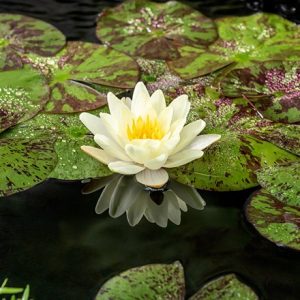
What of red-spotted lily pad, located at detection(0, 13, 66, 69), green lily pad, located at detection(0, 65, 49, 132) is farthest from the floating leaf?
red-spotted lily pad, located at detection(0, 13, 66, 69)

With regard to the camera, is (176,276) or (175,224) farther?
(175,224)

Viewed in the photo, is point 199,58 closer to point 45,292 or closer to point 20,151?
point 20,151

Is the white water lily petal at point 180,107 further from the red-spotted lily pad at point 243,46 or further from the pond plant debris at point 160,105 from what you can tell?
the red-spotted lily pad at point 243,46

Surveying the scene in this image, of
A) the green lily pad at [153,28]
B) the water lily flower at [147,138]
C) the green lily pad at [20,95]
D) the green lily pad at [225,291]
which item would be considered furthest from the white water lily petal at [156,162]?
the green lily pad at [153,28]

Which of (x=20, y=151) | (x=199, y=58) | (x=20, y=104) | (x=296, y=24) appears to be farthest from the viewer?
(x=296, y=24)

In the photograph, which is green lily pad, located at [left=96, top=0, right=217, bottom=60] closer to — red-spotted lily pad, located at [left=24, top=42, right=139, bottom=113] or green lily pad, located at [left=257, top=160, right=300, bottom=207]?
red-spotted lily pad, located at [left=24, top=42, right=139, bottom=113]

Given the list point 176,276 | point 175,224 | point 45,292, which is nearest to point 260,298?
point 176,276

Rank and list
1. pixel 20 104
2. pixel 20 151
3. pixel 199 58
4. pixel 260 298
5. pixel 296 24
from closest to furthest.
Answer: pixel 260 298, pixel 20 151, pixel 20 104, pixel 199 58, pixel 296 24

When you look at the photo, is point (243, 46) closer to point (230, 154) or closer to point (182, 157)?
point (230, 154)
